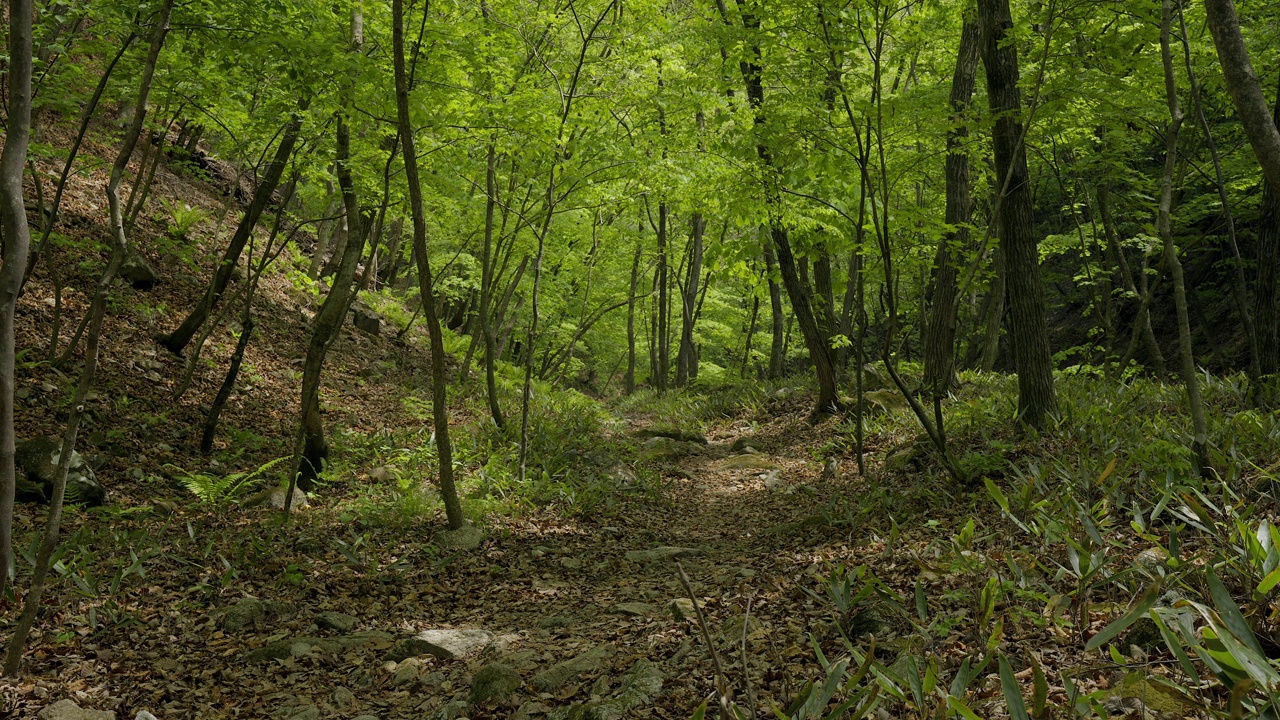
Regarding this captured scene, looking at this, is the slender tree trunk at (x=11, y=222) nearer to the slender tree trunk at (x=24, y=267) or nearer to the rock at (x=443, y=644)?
the slender tree trunk at (x=24, y=267)

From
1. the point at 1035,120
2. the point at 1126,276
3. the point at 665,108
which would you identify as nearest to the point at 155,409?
the point at 665,108

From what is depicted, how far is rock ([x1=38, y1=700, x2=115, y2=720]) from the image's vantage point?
3.11m

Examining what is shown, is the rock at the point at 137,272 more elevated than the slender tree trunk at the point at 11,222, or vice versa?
the slender tree trunk at the point at 11,222

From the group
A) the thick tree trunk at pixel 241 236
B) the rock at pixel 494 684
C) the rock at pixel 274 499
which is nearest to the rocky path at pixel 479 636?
the rock at pixel 494 684

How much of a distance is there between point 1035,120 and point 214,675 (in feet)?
23.5

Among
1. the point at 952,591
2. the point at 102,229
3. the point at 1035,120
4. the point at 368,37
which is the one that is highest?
the point at 1035,120

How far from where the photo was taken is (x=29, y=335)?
24.2 feet

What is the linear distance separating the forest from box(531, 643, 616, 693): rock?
0.06ft

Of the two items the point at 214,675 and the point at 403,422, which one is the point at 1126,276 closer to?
the point at 403,422

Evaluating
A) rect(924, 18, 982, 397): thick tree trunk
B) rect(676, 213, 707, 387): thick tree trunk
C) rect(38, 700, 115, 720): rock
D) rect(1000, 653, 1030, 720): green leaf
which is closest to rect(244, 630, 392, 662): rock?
rect(38, 700, 115, 720): rock

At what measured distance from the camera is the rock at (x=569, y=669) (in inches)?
140

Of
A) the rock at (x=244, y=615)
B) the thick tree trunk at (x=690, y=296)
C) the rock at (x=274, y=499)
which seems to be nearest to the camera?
the rock at (x=244, y=615)

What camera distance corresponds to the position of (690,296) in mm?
16828

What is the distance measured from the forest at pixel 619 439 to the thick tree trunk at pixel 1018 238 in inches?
1.3
